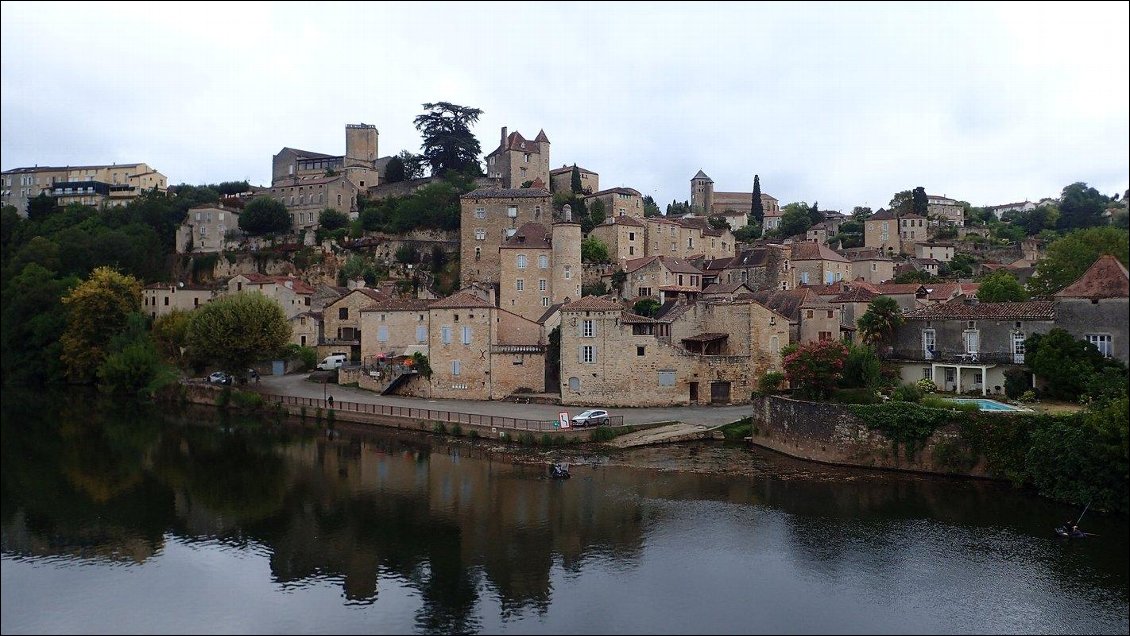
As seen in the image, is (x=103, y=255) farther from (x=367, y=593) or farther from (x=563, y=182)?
(x=367, y=593)

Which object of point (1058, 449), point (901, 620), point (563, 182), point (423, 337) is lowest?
point (901, 620)

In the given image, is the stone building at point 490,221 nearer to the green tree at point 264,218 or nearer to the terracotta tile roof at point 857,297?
the green tree at point 264,218

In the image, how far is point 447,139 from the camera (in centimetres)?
6756

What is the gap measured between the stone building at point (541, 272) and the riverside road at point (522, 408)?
10.7 m

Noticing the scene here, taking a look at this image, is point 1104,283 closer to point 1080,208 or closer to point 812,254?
point 812,254

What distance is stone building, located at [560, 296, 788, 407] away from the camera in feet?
111

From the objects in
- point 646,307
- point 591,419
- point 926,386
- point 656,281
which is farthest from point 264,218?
point 926,386

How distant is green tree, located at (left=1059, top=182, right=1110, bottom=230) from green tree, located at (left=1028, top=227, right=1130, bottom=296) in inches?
1632

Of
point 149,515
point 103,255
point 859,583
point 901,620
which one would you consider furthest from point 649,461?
point 103,255

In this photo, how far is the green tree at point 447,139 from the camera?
6756 centimetres

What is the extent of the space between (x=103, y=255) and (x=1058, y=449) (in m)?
58.8

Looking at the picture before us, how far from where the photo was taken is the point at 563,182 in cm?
6669

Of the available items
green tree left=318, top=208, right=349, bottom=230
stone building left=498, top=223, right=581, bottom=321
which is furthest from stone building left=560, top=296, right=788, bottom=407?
green tree left=318, top=208, right=349, bottom=230

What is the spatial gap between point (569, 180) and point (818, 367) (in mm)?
41507
